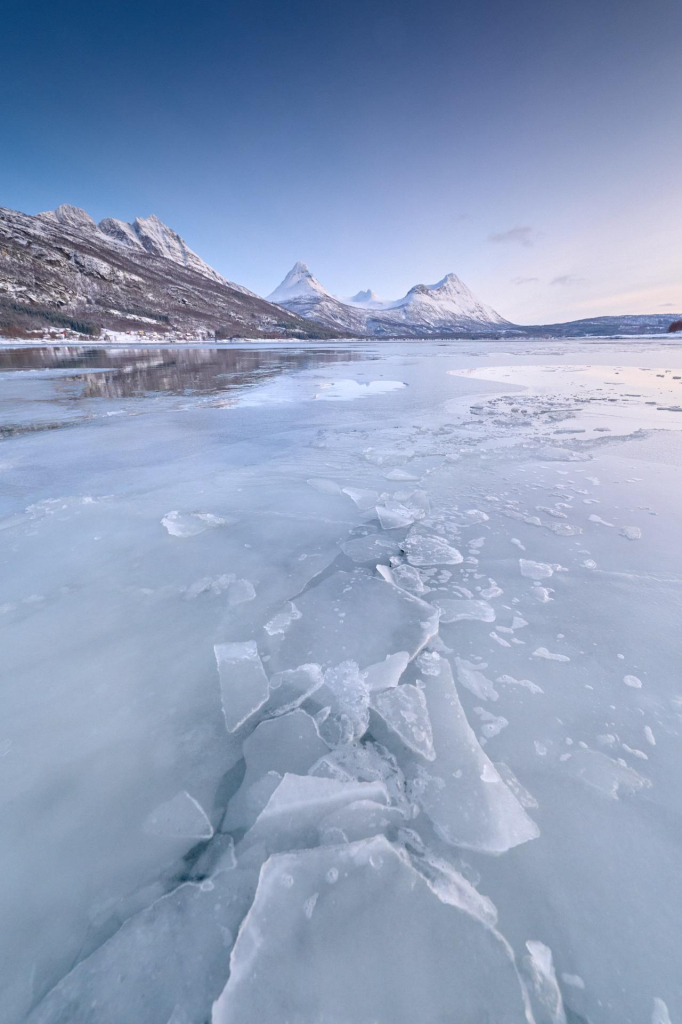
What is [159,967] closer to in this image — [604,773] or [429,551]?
[604,773]

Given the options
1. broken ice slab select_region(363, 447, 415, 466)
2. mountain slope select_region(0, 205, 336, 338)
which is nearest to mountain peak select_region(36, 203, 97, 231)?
mountain slope select_region(0, 205, 336, 338)

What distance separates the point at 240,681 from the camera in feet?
6.61

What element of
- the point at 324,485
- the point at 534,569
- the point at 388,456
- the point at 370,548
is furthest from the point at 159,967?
the point at 388,456

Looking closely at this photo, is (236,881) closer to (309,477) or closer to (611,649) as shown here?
(611,649)

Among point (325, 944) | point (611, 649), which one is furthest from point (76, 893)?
point (611, 649)

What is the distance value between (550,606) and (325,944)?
7.15 feet

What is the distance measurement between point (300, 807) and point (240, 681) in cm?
69

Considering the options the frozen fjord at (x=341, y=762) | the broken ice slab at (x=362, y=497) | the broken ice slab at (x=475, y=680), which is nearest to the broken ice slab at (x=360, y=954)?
the frozen fjord at (x=341, y=762)

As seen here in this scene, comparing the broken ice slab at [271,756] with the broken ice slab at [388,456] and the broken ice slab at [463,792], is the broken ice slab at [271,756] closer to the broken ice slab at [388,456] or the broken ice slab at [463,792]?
the broken ice slab at [463,792]

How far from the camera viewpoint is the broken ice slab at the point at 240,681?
1879 millimetres

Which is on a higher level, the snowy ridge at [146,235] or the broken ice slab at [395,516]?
the snowy ridge at [146,235]

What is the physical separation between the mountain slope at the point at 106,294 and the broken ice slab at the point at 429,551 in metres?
74.2

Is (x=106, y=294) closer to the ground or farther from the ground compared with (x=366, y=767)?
farther from the ground

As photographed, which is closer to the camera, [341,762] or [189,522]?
[341,762]
